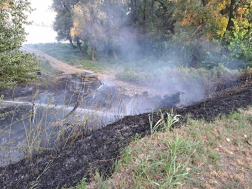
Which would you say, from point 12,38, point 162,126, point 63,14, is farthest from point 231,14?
point 63,14

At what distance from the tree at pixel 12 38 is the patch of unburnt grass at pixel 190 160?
159 inches

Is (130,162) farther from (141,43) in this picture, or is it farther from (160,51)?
(141,43)

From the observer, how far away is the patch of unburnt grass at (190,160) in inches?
73.0

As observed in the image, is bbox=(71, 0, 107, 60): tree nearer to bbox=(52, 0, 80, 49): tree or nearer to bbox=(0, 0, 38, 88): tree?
bbox=(52, 0, 80, 49): tree

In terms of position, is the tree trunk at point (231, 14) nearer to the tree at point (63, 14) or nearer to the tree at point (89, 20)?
the tree at point (89, 20)

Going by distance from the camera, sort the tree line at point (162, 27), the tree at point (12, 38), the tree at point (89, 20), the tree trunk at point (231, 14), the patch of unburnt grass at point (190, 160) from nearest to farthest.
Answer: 1. the patch of unburnt grass at point (190, 160)
2. the tree at point (12, 38)
3. the tree trunk at point (231, 14)
4. the tree line at point (162, 27)
5. the tree at point (89, 20)

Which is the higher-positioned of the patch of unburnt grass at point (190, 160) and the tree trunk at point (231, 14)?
the tree trunk at point (231, 14)

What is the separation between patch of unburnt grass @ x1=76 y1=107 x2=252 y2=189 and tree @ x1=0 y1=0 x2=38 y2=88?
4027 millimetres

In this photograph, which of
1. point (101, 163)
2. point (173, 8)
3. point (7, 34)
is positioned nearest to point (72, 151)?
point (101, 163)

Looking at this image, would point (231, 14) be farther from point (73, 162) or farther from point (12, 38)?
point (73, 162)

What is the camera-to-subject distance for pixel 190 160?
219cm

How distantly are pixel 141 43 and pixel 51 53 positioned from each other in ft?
27.8

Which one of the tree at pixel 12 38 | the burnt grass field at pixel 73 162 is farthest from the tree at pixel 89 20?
the burnt grass field at pixel 73 162

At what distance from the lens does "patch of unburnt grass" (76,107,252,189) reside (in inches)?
73.0
